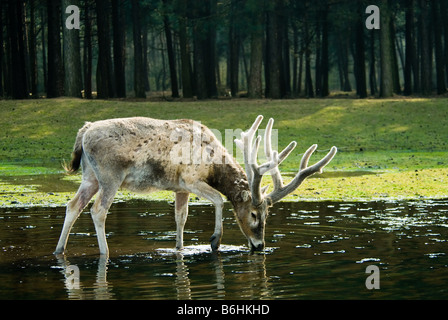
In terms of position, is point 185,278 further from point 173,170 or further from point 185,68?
point 185,68

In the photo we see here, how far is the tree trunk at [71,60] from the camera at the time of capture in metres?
39.8

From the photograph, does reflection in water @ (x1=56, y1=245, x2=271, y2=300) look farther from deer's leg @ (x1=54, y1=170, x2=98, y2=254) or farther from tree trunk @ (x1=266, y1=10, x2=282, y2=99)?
tree trunk @ (x1=266, y1=10, x2=282, y2=99)

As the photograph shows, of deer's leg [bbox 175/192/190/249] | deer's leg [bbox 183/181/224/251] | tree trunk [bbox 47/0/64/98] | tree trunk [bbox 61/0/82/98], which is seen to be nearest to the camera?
deer's leg [bbox 183/181/224/251]

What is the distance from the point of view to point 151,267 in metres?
10.1

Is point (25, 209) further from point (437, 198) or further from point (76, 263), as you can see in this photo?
point (437, 198)

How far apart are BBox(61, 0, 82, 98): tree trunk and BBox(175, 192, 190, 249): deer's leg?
94.6 ft

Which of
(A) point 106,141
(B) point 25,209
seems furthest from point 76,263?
(B) point 25,209

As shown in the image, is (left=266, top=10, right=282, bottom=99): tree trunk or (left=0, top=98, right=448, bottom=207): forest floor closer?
(left=0, top=98, right=448, bottom=207): forest floor

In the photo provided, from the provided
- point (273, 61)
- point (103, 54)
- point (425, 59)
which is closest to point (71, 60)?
point (103, 54)

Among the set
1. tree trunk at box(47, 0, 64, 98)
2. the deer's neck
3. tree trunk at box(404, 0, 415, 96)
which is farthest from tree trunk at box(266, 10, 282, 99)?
the deer's neck

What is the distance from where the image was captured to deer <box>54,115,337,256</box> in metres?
11.4

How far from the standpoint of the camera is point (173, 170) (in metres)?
11.6
